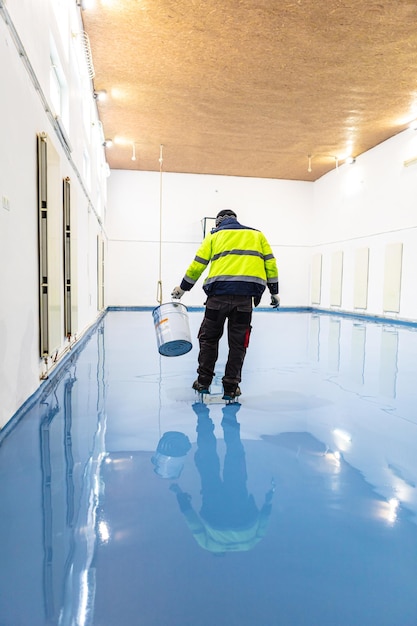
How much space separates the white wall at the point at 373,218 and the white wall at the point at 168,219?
1646 mm

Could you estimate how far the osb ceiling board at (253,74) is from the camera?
5.71 metres

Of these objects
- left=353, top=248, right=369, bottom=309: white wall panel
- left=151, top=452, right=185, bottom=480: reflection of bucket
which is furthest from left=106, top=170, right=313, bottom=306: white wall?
left=151, top=452, right=185, bottom=480: reflection of bucket

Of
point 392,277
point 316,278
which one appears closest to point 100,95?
point 392,277

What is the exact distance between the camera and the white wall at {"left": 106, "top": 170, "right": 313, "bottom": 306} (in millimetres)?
13430

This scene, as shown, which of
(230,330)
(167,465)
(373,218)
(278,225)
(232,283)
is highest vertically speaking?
(278,225)

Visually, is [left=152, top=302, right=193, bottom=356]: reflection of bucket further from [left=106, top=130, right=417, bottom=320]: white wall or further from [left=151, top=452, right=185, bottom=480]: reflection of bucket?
[left=106, top=130, right=417, bottom=320]: white wall

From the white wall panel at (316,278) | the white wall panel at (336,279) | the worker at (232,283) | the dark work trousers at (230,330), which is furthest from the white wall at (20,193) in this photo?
the white wall panel at (316,278)

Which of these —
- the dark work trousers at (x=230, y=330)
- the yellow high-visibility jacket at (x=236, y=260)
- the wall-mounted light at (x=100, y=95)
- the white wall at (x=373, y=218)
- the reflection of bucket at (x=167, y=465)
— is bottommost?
the reflection of bucket at (x=167, y=465)

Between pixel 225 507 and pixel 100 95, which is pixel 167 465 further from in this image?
pixel 100 95

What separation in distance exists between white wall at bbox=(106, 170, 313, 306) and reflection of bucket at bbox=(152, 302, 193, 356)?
10.2 metres

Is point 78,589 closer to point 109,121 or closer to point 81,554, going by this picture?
point 81,554

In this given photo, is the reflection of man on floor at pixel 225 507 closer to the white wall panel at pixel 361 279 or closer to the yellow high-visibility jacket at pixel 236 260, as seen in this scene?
the yellow high-visibility jacket at pixel 236 260

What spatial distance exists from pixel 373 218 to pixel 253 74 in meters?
5.56

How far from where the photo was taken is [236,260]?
3090 millimetres
